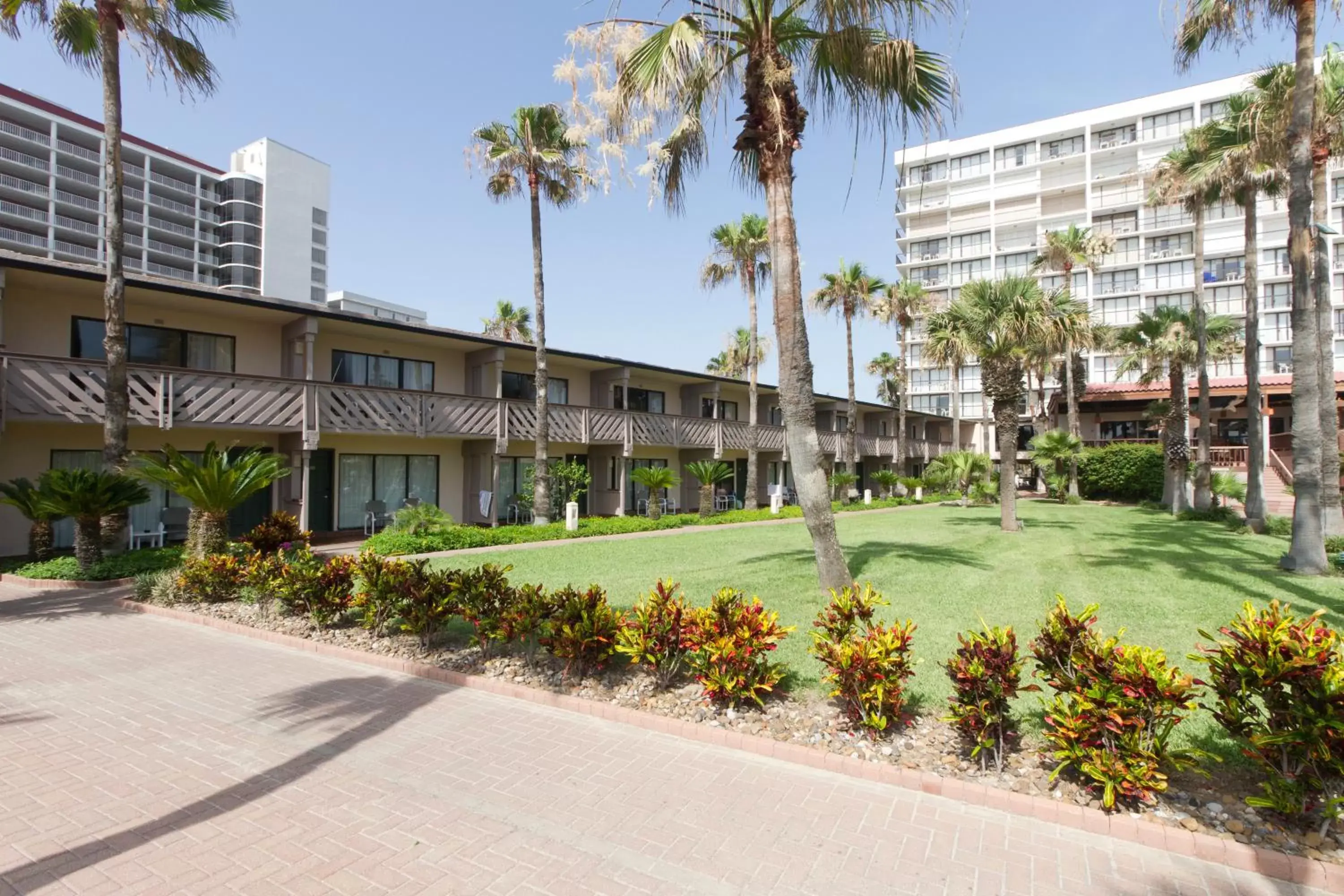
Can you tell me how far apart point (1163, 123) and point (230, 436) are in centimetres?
7952

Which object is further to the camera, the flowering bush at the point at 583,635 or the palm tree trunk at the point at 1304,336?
the palm tree trunk at the point at 1304,336

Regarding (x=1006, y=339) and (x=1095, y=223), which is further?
(x=1095, y=223)

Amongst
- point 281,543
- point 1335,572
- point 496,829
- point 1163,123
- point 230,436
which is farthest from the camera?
point 1163,123

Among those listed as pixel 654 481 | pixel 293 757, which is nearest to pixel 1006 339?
pixel 654 481

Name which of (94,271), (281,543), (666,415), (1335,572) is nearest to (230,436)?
(94,271)

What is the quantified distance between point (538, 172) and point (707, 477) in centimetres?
1240

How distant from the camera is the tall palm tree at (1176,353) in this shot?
88.3 ft

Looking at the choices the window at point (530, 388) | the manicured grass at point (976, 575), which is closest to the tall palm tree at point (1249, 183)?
the manicured grass at point (976, 575)

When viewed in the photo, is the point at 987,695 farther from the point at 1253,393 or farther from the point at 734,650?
the point at 1253,393

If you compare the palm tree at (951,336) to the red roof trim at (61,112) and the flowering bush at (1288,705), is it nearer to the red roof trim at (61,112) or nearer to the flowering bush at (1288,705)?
the flowering bush at (1288,705)

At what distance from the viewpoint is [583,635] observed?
631cm

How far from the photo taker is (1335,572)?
39.0 ft

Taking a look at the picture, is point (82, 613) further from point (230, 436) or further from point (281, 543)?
point (230, 436)

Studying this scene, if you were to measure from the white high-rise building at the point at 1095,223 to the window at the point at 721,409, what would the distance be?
70.0 feet
